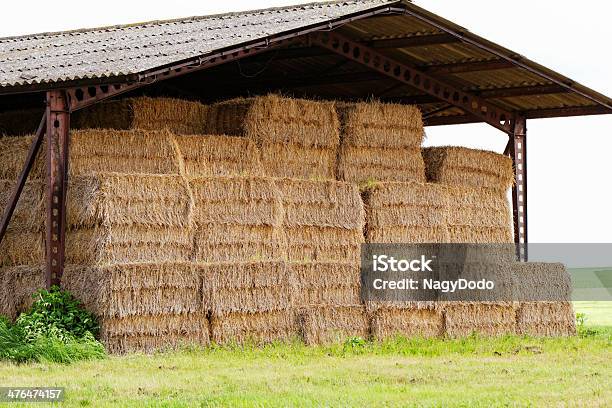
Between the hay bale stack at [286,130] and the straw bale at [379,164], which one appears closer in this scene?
the hay bale stack at [286,130]

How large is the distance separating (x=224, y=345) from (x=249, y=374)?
3.42 metres

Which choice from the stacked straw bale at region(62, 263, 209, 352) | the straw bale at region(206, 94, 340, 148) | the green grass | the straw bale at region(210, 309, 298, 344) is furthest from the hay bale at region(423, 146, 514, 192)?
the stacked straw bale at region(62, 263, 209, 352)

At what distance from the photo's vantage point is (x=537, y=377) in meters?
17.9

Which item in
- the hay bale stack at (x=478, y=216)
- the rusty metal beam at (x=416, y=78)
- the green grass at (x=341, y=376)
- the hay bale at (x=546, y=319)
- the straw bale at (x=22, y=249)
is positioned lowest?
the green grass at (x=341, y=376)

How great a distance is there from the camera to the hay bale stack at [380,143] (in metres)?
24.2

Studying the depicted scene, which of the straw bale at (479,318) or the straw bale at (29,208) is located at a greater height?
the straw bale at (29,208)

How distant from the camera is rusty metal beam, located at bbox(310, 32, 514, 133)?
24359 mm

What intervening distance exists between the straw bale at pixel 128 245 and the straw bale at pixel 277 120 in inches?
111

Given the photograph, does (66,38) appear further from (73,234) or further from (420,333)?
(420,333)

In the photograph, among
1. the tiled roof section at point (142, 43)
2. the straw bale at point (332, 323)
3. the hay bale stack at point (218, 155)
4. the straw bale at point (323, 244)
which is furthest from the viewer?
the straw bale at point (323, 244)

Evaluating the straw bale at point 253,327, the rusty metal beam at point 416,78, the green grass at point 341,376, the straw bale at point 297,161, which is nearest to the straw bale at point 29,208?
the green grass at point 341,376

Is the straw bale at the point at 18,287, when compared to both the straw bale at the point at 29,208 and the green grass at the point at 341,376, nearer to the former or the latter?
the straw bale at the point at 29,208

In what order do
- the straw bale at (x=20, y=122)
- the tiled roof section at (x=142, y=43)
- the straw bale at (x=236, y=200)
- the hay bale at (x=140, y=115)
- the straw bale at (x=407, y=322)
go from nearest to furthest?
the tiled roof section at (x=142, y=43) < the straw bale at (x=236, y=200) < the hay bale at (x=140, y=115) < the straw bale at (x=407, y=322) < the straw bale at (x=20, y=122)

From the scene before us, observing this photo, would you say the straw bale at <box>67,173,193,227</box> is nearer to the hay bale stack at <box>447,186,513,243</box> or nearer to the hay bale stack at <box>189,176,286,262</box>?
the hay bale stack at <box>189,176,286,262</box>
